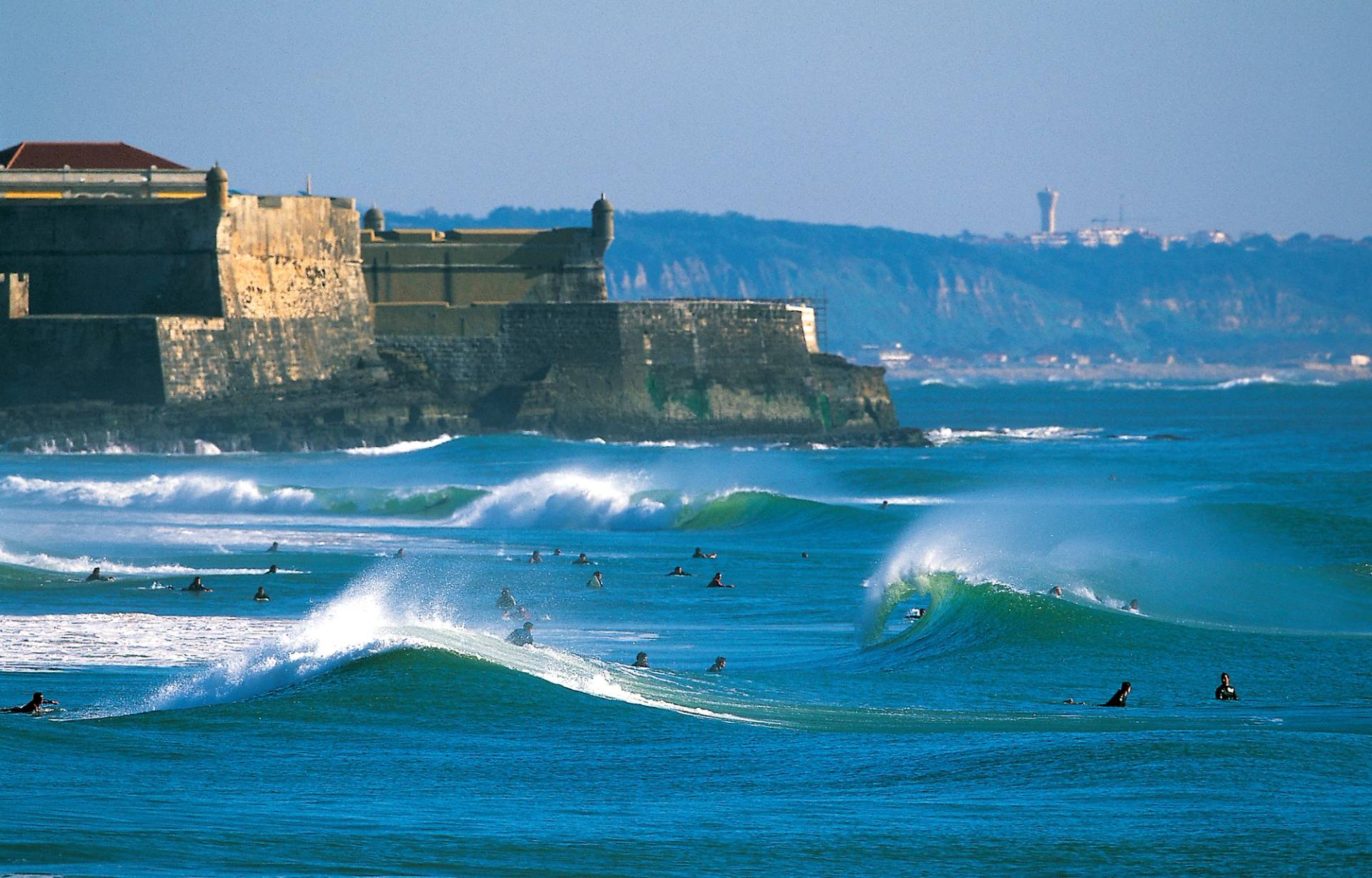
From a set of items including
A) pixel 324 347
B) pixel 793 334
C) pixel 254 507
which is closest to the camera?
pixel 254 507

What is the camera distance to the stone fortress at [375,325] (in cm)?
4372

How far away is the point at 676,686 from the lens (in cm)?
1549

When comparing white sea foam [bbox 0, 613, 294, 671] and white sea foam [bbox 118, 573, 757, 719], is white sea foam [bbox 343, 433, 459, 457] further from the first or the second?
white sea foam [bbox 118, 573, 757, 719]

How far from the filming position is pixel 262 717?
527 inches

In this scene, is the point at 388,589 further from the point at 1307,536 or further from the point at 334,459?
the point at 334,459

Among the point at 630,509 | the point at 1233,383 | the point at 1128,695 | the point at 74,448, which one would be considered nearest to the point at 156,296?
the point at 74,448

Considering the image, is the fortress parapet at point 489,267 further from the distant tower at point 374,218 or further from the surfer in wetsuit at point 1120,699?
the surfer in wetsuit at point 1120,699

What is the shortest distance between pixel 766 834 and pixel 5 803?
368 centimetres

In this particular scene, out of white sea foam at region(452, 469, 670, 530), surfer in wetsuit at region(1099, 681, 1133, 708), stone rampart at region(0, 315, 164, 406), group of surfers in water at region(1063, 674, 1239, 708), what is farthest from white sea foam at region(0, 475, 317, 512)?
surfer in wetsuit at region(1099, 681, 1133, 708)

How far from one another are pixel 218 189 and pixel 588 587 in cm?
2356

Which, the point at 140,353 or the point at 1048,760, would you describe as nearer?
the point at 1048,760

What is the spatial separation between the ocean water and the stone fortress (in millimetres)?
9151

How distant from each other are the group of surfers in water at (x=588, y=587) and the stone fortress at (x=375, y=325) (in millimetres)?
18438

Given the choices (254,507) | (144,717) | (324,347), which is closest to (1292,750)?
(144,717)
